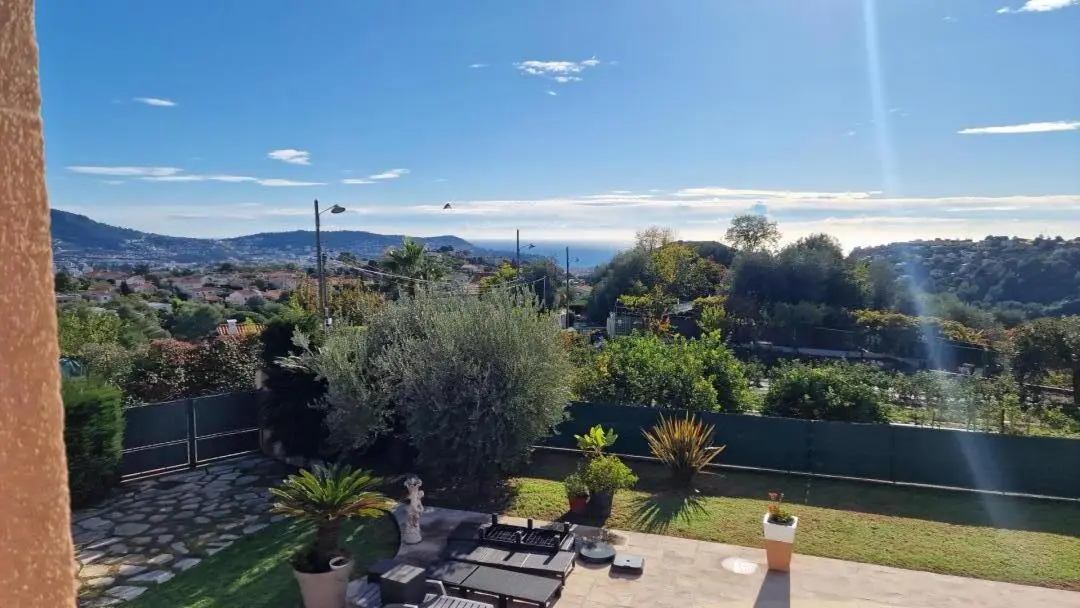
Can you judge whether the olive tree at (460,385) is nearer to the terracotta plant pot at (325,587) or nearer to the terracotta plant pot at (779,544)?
the terracotta plant pot at (325,587)

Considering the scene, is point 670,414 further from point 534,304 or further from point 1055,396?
point 1055,396

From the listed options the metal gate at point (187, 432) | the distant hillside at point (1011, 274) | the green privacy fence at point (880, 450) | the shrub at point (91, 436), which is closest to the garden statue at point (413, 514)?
the green privacy fence at point (880, 450)

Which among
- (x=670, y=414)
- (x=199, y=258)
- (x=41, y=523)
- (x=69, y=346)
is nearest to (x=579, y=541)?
(x=670, y=414)

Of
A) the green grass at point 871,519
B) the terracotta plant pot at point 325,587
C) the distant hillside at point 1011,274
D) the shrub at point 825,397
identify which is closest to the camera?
the terracotta plant pot at point 325,587

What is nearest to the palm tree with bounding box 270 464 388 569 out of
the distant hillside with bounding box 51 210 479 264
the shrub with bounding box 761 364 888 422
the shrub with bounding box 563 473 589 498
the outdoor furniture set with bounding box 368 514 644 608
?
the outdoor furniture set with bounding box 368 514 644 608


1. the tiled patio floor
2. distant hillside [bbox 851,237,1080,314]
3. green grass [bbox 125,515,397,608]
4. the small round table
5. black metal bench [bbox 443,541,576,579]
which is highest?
distant hillside [bbox 851,237,1080,314]

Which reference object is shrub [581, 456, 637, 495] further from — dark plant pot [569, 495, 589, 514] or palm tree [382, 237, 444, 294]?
palm tree [382, 237, 444, 294]

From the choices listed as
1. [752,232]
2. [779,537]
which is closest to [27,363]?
[779,537]
